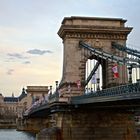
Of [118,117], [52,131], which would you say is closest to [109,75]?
[118,117]

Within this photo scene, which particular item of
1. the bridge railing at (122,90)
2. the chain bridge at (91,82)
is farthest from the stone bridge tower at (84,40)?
the bridge railing at (122,90)

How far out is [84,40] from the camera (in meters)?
50.6

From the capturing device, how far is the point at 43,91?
471 feet

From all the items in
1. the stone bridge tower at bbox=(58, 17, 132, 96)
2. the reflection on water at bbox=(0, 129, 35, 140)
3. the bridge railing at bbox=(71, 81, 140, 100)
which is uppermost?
the stone bridge tower at bbox=(58, 17, 132, 96)

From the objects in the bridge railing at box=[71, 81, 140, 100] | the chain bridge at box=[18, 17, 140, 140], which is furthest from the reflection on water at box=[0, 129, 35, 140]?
the bridge railing at box=[71, 81, 140, 100]

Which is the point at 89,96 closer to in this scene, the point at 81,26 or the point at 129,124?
the point at 129,124

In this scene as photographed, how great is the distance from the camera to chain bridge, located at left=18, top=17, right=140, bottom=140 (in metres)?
44.6

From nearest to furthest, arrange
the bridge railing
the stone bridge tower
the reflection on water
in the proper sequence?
the bridge railing → the stone bridge tower → the reflection on water

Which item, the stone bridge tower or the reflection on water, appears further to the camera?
the reflection on water

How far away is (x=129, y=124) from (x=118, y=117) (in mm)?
1283

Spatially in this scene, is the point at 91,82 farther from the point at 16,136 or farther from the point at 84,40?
the point at 16,136

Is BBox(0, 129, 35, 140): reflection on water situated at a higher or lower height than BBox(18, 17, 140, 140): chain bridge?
lower

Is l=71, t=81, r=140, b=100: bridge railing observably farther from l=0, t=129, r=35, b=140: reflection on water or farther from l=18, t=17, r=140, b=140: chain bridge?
l=0, t=129, r=35, b=140: reflection on water

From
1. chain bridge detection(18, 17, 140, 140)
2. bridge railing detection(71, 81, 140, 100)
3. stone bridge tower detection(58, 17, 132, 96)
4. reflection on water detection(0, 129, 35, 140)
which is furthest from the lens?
reflection on water detection(0, 129, 35, 140)
